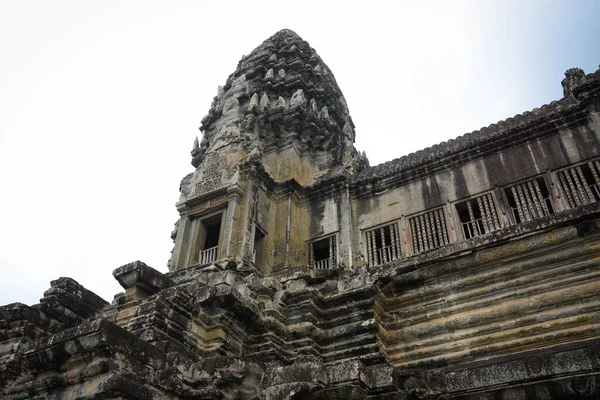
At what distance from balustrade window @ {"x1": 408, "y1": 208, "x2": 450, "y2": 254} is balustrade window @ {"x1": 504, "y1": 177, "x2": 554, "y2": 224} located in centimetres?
161

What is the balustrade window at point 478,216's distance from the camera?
11117 mm

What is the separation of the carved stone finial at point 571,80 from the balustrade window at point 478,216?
11.7 ft

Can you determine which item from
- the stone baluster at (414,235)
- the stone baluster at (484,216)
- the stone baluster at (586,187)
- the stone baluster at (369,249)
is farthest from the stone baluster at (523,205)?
the stone baluster at (369,249)

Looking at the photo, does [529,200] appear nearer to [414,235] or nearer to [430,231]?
[430,231]

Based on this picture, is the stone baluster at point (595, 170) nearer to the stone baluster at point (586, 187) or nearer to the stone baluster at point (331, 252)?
the stone baluster at point (586, 187)

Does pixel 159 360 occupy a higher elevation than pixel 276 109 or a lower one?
lower

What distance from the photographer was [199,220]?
46.1 feet

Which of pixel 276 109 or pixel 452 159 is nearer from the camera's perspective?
pixel 452 159

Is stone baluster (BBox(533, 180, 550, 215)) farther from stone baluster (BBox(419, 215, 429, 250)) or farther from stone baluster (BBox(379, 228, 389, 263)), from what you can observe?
stone baluster (BBox(379, 228, 389, 263))

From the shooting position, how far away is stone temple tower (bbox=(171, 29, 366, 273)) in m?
13.2

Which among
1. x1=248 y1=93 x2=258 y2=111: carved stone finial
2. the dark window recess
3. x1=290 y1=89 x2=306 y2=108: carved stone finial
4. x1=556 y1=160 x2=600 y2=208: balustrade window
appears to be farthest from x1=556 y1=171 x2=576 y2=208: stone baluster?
x1=248 y1=93 x2=258 y2=111: carved stone finial

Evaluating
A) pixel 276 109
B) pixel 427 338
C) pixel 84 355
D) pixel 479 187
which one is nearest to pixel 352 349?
pixel 427 338

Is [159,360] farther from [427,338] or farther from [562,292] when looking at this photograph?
[562,292]

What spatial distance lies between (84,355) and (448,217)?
8928 mm
